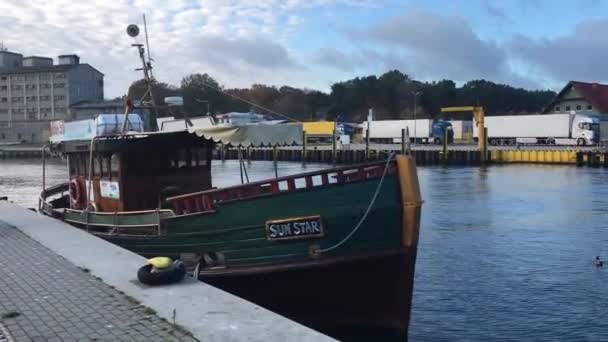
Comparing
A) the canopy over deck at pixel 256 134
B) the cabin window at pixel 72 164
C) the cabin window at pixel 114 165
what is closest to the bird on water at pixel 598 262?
the canopy over deck at pixel 256 134

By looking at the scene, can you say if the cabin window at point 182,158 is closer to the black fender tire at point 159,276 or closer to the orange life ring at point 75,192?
the orange life ring at point 75,192

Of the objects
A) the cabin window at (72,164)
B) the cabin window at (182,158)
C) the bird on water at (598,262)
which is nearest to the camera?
the cabin window at (182,158)

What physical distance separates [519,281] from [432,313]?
→ 10.6 feet

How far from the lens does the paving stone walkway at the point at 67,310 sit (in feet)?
21.7

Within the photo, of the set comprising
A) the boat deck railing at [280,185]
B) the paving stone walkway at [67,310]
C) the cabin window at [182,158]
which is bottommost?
the paving stone walkway at [67,310]

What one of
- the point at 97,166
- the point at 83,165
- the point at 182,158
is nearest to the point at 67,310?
the point at 182,158

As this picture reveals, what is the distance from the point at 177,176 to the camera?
13695 millimetres

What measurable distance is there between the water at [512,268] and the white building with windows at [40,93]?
317ft

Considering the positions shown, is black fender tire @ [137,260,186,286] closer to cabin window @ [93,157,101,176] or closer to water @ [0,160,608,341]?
water @ [0,160,608,341]

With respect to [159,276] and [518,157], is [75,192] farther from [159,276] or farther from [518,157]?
[518,157]

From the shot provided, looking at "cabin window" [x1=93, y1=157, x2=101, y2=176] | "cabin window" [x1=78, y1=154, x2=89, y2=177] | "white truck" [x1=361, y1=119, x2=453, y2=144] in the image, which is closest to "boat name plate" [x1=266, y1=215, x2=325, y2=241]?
"cabin window" [x1=93, y1=157, x2=101, y2=176]

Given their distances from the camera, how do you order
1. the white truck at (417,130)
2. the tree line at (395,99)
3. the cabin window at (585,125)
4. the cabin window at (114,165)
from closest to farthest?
the cabin window at (114,165) → the cabin window at (585,125) → the white truck at (417,130) → the tree line at (395,99)

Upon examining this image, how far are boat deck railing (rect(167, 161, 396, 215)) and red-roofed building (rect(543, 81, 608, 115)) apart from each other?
72.9m

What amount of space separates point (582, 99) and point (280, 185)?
250ft
